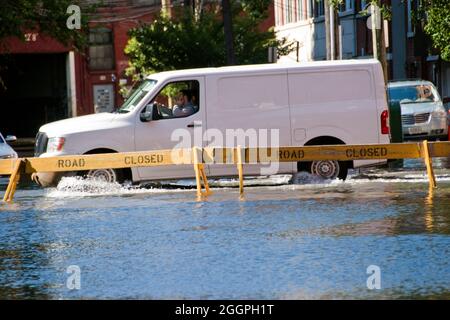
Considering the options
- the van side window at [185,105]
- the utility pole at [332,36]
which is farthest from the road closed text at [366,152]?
the utility pole at [332,36]

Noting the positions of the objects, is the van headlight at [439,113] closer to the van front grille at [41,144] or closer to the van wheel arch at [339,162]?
the van wheel arch at [339,162]

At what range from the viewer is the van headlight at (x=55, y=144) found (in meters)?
21.7

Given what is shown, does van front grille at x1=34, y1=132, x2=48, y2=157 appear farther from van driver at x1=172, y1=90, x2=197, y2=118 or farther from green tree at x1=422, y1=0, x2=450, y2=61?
green tree at x1=422, y1=0, x2=450, y2=61

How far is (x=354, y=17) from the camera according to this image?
62.6 m

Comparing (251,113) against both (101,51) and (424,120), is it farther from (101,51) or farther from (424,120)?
(101,51)

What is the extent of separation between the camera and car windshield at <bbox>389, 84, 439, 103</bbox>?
33500 millimetres

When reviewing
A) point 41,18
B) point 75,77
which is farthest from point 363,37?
point 41,18

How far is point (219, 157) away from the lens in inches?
827

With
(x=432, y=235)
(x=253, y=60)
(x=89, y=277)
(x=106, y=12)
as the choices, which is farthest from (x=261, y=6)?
(x=106, y=12)

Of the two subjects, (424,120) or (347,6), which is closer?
(424,120)

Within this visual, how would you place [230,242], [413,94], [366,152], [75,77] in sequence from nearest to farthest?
[230,242] → [366,152] → [413,94] → [75,77]

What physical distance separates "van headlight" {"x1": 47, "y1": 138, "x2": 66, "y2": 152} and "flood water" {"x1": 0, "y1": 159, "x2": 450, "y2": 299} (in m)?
0.55

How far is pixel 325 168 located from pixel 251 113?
5.14ft
